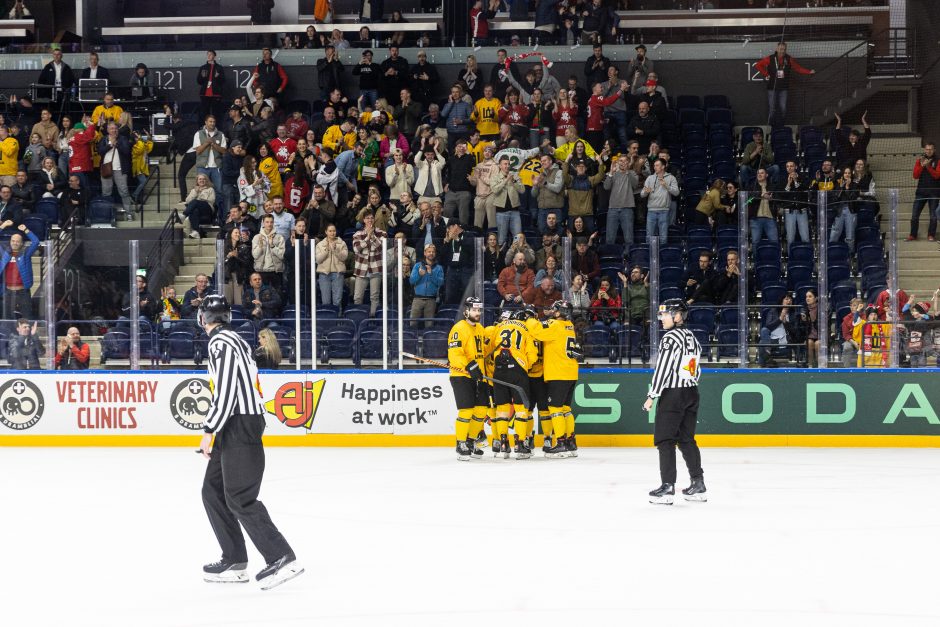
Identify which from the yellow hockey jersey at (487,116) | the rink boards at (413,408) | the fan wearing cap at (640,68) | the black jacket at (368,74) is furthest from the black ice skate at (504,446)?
the black jacket at (368,74)

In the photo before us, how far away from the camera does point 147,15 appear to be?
24.8m

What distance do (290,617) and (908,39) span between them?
17.1 m

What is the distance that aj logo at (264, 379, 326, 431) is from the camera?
14.6 metres

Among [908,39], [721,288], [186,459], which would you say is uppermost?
[908,39]

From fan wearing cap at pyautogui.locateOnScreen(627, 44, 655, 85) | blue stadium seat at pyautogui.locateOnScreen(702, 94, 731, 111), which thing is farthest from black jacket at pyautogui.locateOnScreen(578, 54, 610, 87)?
blue stadium seat at pyautogui.locateOnScreen(702, 94, 731, 111)

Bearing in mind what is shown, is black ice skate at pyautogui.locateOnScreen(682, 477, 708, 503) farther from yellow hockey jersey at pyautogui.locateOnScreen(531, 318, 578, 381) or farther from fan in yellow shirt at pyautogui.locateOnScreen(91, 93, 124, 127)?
fan in yellow shirt at pyautogui.locateOnScreen(91, 93, 124, 127)

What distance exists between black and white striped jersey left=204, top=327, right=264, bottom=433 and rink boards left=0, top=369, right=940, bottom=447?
7.70 metres

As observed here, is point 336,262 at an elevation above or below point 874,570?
above

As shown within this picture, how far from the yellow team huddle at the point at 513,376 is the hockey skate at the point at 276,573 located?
20.4 ft

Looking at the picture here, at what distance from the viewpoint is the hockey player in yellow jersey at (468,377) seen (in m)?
13.0

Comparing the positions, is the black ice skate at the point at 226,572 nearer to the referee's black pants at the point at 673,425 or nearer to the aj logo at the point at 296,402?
the referee's black pants at the point at 673,425

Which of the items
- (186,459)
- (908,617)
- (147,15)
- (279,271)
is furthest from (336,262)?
(147,15)

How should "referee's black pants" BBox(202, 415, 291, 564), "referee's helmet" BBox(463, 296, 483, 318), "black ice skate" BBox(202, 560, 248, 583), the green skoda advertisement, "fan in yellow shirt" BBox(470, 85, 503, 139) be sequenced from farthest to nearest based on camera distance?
"fan in yellow shirt" BBox(470, 85, 503, 139) → the green skoda advertisement → "referee's helmet" BBox(463, 296, 483, 318) → "black ice skate" BBox(202, 560, 248, 583) → "referee's black pants" BBox(202, 415, 291, 564)

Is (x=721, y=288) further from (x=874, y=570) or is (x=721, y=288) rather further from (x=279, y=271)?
(x=874, y=570)
